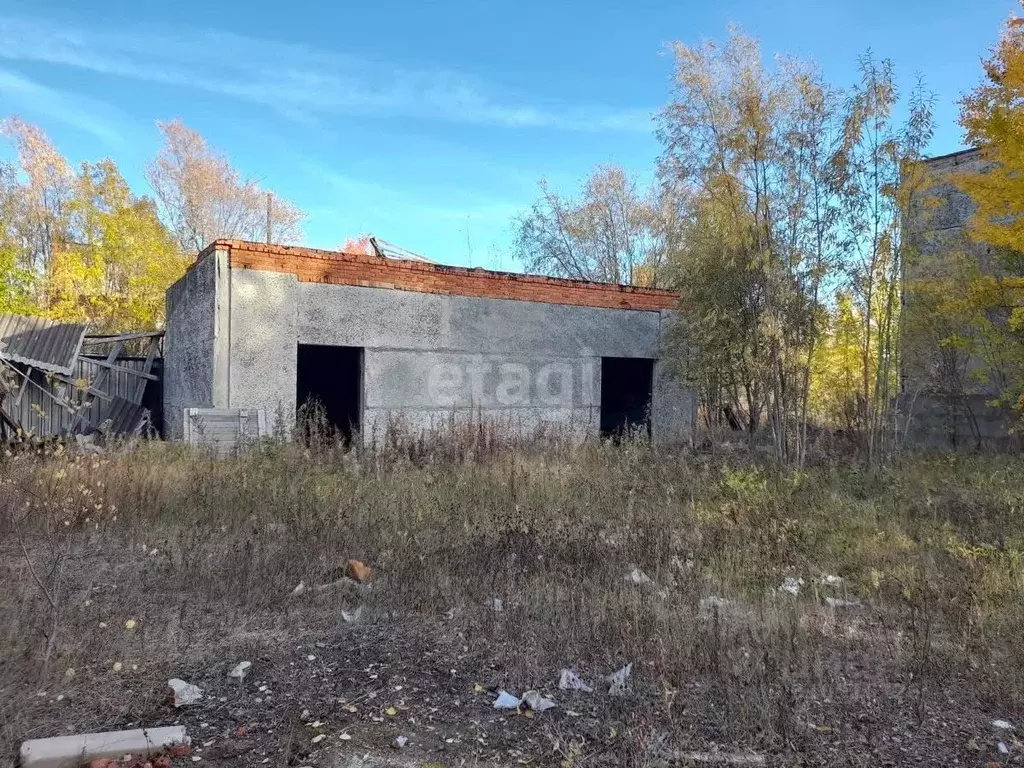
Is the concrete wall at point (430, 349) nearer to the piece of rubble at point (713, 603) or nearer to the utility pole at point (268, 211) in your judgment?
the piece of rubble at point (713, 603)

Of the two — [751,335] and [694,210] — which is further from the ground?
[694,210]

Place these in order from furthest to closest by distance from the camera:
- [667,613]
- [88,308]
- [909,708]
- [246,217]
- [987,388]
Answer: [246,217] → [88,308] → [987,388] → [667,613] → [909,708]

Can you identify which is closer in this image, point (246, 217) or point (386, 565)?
point (386, 565)

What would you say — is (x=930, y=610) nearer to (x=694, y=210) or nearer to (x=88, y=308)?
(x=694, y=210)

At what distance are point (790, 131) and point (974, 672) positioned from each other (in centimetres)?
759

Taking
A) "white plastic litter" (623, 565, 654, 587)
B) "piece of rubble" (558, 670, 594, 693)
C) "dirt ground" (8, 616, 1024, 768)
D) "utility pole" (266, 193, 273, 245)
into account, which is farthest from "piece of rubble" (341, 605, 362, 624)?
"utility pole" (266, 193, 273, 245)

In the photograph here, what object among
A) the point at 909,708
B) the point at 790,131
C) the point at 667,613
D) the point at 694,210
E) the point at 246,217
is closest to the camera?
the point at 909,708

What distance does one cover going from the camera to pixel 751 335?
10.6 metres

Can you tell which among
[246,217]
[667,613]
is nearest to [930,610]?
[667,613]

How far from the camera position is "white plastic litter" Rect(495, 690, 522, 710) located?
2809 mm

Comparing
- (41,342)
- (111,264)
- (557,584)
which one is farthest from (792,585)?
(111,264)

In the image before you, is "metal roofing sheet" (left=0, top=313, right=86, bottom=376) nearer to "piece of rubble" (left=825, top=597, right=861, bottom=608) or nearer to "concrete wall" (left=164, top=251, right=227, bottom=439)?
"concrete wall" (left=164, top=251, right=227, bottom=439)

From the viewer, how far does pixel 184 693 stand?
2.79 meters

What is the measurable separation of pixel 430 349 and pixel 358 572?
6.38 meters
